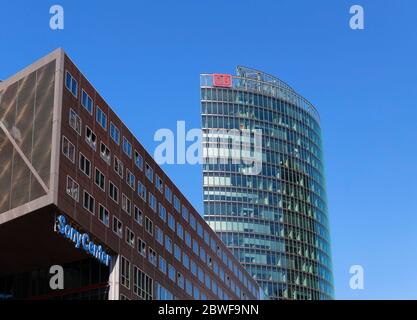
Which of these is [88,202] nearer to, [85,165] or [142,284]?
[85,165]

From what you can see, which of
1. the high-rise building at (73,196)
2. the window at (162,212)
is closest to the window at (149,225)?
the high-rise building at (73,196)

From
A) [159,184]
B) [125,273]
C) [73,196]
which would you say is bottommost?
[125,273]

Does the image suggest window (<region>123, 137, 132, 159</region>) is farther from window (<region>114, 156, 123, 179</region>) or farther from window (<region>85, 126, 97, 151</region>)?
window (<region>85, 126, 97, 151</region>)

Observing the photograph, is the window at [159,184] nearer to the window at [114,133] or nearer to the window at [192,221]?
the window at [114,133]

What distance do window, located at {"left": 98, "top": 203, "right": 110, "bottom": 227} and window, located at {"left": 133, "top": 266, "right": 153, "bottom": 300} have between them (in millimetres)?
8709

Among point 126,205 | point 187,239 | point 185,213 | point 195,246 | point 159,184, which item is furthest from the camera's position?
point 195,246

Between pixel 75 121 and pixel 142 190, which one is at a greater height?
pixel 75 121

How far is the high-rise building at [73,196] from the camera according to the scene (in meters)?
73.3

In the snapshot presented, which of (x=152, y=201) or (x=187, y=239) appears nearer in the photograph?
(x=152, y=201)

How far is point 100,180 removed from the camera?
8244 cm

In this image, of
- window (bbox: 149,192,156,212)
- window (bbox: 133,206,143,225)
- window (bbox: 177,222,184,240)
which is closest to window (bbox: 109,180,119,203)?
window (bbox: 133,206,143,225)

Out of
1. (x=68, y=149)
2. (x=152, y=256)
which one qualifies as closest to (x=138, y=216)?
(x=152, y=256)

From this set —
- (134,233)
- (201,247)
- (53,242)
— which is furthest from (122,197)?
(201,247)

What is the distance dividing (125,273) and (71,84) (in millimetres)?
22014
